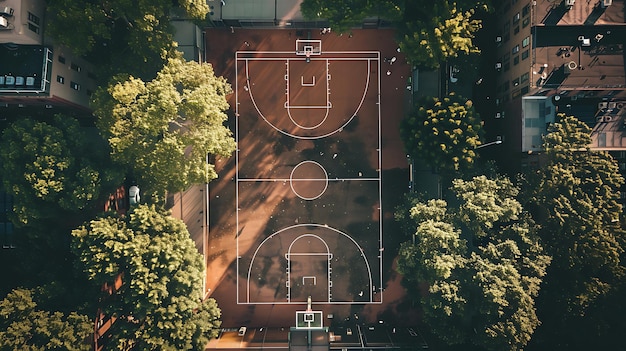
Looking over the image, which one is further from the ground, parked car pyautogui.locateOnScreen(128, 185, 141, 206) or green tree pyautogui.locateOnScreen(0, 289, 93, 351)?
parked car pyautogui.locateOnScreen(128, 185, 141, 206)

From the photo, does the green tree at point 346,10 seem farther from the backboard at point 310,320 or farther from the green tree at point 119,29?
the backboard at point 310,320

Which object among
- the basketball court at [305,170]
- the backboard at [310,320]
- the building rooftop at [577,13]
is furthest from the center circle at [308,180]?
the building rooftop at [577,13]

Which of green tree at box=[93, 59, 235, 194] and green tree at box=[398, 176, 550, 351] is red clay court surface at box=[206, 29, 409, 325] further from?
green tree at box=[398, 176, 550, 351]

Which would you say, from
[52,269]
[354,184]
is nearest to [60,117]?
[52,269]

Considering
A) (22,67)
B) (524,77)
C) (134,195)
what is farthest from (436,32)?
(22,67)

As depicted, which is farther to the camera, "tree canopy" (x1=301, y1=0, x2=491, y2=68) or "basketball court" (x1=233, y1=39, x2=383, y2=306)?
"basketball court" (x1=233, y1=39, x2=383, y2=306)

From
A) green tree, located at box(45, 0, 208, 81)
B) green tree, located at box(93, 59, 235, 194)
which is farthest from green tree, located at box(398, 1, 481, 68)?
green tree, located at box(45, 0, 208, 81)
